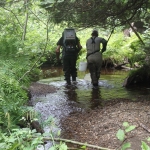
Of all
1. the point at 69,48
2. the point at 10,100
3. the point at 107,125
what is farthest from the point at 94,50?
the point at 10,100

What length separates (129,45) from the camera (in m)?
16.9

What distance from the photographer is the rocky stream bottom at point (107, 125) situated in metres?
4.72

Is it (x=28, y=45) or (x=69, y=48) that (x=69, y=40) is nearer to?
(x=69, y=48)

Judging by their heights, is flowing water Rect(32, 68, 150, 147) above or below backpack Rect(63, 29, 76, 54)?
below

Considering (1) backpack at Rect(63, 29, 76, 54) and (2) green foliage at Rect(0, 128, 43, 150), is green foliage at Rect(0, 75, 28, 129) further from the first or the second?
(1) backpack at Rect(63, 29, 76, 54)

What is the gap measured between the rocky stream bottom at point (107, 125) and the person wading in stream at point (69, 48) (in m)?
3.41

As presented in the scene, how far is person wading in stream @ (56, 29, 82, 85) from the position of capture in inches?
381

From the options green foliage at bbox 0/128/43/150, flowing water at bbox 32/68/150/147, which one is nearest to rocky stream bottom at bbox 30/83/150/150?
flowing water at bbox 32/68/150/147

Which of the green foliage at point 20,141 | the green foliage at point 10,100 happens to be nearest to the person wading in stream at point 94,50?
the green foliage at point 10,100

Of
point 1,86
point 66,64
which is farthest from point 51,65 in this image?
point 1,86

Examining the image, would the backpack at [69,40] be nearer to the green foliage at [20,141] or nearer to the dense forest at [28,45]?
the dense forest at [28,45]

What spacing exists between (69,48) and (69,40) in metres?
0.39

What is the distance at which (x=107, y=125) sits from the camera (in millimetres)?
5496

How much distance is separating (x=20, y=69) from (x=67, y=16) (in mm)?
3155
